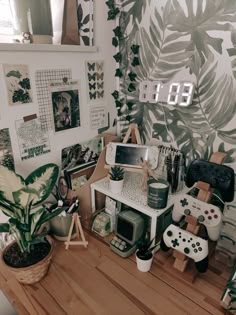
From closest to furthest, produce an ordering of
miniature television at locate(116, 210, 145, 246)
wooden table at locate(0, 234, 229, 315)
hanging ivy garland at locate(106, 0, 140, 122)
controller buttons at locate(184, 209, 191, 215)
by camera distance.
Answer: wooden table at locate(0, 234, 229, 315) → controller buttons at locate(184, 209, 191, 215) → miniature television at locate(116, 210, 145, 246) → hanging ivy garland at locate(106, 0, 140, 122)

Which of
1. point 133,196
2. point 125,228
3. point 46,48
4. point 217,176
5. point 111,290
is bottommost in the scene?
point 111,290

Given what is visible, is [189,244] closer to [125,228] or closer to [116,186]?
[125,228]

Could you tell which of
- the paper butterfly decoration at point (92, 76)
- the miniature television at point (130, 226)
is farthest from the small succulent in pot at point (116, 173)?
the paper butterfly decoration at point (92, 76)

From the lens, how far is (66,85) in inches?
45.8

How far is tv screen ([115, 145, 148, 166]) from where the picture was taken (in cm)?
124

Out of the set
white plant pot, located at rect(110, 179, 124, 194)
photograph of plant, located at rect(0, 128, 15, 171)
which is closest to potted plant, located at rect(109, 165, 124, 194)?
white plant pot, located at rect(110, 179, 124, 194)

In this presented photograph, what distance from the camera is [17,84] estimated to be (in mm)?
996

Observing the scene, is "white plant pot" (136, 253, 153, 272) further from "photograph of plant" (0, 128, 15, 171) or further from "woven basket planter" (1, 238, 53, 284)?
"photograph of plant" (0, 128, 15, 171)

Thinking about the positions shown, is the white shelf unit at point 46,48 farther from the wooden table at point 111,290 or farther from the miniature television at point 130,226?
the wooden table at point 111,290

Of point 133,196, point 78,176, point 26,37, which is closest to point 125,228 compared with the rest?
point 133,196

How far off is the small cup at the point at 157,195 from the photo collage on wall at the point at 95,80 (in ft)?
1.89

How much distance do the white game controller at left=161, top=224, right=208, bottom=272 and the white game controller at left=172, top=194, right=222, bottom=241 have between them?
0.21 ft

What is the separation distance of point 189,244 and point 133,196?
33cm

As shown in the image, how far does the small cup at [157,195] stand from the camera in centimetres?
101
